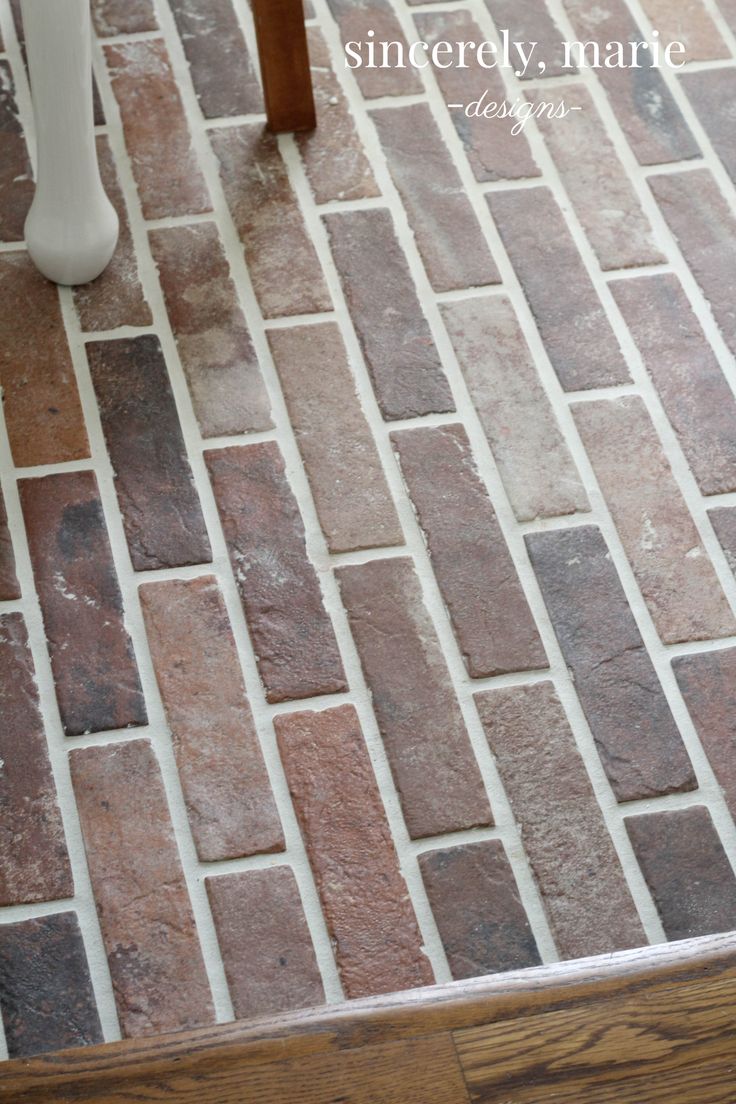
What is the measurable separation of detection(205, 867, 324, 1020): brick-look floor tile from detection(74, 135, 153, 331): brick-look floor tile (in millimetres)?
860

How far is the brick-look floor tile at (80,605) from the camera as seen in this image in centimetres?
166

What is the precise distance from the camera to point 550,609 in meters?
1.76

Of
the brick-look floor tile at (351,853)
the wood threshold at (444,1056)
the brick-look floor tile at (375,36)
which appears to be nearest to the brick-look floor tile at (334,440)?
the brick-look floor tile at (351,853)

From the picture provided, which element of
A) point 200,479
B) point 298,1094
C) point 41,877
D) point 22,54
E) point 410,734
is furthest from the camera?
point 22,54

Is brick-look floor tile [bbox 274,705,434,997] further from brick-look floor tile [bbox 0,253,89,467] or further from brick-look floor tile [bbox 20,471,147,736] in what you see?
brick-look floor tile [bbox 0,253,89,467]

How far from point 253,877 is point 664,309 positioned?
1.07 metres

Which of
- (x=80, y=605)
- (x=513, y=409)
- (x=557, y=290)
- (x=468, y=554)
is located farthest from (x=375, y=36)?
(x=80, y=605)

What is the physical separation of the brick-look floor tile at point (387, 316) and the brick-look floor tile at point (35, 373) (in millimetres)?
436

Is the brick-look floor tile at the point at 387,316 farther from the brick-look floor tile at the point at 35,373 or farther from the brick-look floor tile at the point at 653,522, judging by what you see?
the brick-look floor tile at the point at 35,373

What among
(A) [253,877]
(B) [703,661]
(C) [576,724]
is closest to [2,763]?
(A) [253,877]

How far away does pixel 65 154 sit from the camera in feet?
6.11

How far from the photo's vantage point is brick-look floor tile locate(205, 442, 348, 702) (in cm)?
170

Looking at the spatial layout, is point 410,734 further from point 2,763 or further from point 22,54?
point 22,54

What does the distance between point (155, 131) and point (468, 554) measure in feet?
3.06
